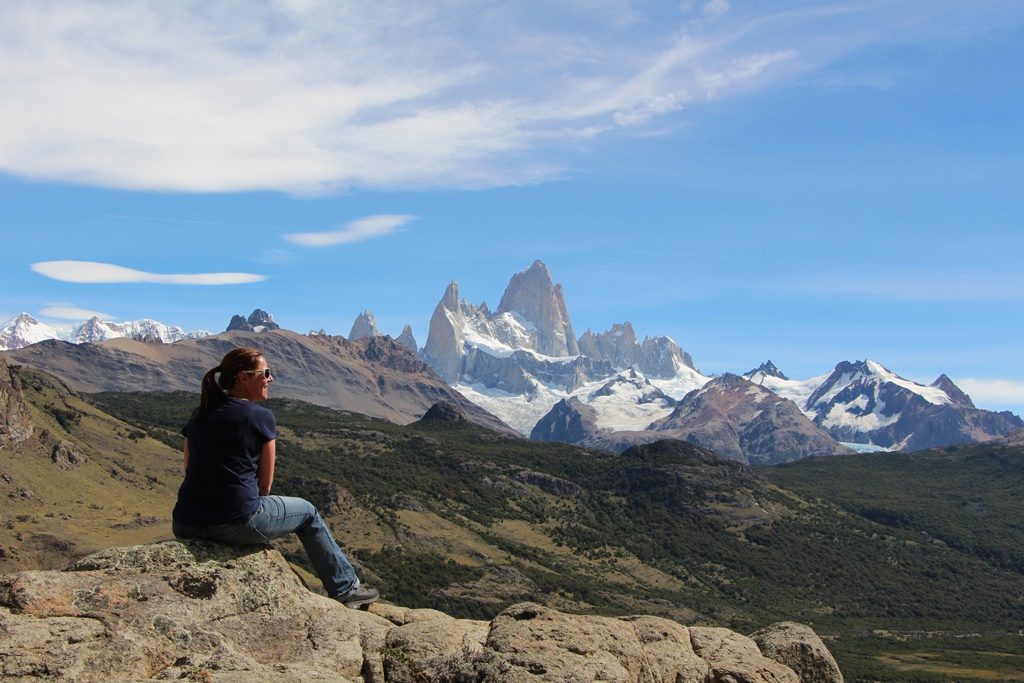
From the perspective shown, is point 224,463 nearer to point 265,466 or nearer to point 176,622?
point 265,466

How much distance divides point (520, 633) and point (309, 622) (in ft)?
13.1

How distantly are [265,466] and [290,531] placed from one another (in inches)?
56.1

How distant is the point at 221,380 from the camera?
19.2 meters

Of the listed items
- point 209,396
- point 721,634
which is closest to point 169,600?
point 209,396

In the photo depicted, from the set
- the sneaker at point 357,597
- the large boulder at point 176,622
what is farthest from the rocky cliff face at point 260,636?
the sneaker at point 357,597

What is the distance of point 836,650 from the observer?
196 m

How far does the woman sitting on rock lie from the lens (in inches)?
730

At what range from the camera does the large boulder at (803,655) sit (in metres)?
23.3

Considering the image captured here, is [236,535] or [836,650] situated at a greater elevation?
A: [236,535]

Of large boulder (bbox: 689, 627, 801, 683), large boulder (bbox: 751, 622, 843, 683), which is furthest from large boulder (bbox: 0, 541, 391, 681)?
large boulder (bbox: 751, 622, 843, 683)

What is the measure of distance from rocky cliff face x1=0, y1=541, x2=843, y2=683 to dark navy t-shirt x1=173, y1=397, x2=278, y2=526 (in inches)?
36.3

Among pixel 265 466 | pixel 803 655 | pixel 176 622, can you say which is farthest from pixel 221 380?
pixel 803 655

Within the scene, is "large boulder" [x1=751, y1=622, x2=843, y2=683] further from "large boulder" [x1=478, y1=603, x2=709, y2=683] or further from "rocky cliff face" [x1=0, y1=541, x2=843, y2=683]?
"large boulder" [x1=478, y1=603, x2=709, y2=683]

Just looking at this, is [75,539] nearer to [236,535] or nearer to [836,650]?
[836,650]
